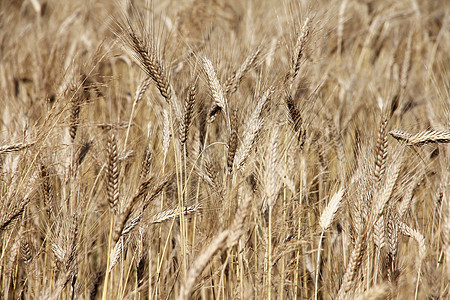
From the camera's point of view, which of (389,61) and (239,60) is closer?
(239,60)

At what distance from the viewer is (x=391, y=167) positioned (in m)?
1.49

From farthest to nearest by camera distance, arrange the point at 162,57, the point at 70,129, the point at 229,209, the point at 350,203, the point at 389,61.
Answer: the point at 389,61, the point at 70,129, the point at 162,57, the point at 350,203, the point at 229,209

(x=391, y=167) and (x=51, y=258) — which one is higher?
(x=391, y=167)

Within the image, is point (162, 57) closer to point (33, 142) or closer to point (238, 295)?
point (33, 142)

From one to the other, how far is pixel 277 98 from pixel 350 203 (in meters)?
0.45

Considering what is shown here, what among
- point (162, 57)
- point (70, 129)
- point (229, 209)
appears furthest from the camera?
point (70, 129)

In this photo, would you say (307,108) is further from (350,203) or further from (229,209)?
(229,209)

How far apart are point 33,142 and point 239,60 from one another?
36.3 inches

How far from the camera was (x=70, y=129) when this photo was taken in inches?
72.0

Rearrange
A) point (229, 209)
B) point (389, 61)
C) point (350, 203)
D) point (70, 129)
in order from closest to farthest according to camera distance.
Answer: point (229, 209), point (350, 203), point (70, 129), point (389, 61)

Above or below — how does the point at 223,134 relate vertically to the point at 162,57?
below

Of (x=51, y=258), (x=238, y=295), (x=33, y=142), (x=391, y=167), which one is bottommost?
(x=238, y=295)

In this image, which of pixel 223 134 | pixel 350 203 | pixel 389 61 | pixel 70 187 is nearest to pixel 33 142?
pixel 70 187

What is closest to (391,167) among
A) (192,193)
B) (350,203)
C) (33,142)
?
(350,203)
